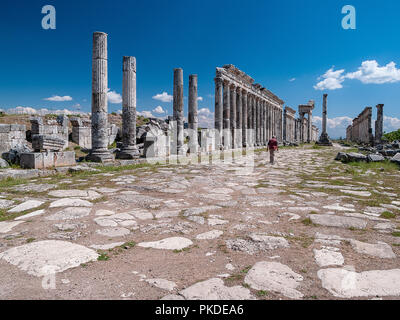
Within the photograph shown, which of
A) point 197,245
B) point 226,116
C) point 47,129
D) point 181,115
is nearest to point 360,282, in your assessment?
point 197,245

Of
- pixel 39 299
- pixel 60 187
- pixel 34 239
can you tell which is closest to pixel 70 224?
pixel 34 239

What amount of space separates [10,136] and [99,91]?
4.76 metres

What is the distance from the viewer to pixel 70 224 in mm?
3764

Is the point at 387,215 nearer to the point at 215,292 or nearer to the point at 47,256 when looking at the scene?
the point at 215,292

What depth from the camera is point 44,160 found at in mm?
9164

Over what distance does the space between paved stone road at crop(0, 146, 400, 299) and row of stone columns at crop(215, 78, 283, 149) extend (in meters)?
18.3

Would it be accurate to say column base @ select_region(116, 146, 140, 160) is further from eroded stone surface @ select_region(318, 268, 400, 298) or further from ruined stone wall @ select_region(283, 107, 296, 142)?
ruined stone wall @ select_region(283, 107, 296, 142)

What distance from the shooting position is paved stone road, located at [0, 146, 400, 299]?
2.23 metres

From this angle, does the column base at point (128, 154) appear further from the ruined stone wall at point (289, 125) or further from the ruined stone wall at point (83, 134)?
the ruined stone wall at point (289, 125)

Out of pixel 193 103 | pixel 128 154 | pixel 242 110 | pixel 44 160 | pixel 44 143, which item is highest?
pixel 242 110

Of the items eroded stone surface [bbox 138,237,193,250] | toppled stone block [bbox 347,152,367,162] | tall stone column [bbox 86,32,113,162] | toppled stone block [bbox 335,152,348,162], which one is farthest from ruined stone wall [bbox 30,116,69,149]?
toppled stone block [bbox 347,152,367,162]

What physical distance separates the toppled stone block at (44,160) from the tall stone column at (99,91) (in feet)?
6.65

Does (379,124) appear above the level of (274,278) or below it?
above

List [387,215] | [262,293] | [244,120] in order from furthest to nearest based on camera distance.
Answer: [244,120]
[387,215]
[262,293]
